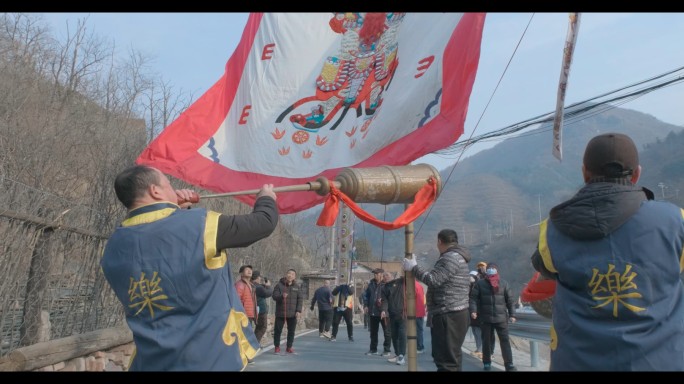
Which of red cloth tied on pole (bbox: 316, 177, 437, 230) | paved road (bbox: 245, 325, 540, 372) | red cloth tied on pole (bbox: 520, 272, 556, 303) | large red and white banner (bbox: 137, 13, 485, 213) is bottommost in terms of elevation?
paved road (bbox: 245, 325, 540, 372)

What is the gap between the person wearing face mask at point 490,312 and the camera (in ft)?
34.1

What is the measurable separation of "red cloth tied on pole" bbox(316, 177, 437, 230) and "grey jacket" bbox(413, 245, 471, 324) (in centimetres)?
198

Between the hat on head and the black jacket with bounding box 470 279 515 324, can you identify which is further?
the black jacket with bounding box 470 279 515 324

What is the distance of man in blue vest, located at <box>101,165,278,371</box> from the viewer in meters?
3.13

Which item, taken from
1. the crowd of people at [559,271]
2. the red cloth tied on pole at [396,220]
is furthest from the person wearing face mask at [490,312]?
the crowd of people at [559,271]

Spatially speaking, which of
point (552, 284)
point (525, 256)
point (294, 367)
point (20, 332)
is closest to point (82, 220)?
point (20, 332)

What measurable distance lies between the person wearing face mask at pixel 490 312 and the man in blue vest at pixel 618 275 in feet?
25.4

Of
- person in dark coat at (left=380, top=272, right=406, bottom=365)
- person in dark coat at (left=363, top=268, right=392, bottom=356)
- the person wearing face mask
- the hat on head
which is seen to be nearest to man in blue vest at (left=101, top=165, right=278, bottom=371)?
the hat on head

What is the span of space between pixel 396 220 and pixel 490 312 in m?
6.55

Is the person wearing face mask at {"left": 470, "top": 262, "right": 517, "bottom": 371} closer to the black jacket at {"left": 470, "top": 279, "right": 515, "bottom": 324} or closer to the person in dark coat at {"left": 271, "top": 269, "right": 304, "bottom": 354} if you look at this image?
the black jacket at {"left": 470, "top": 279, "right": 515, "bottom": 324}

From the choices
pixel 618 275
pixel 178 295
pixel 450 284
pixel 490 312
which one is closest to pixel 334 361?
pixel 490 312

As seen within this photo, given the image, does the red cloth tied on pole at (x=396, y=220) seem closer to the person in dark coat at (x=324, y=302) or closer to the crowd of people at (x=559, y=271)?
the crowd of people at (x=559, y=271)

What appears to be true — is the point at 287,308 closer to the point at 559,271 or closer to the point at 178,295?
the point at 178,295

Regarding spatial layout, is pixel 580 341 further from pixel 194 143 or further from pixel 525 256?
pixel 525 256
